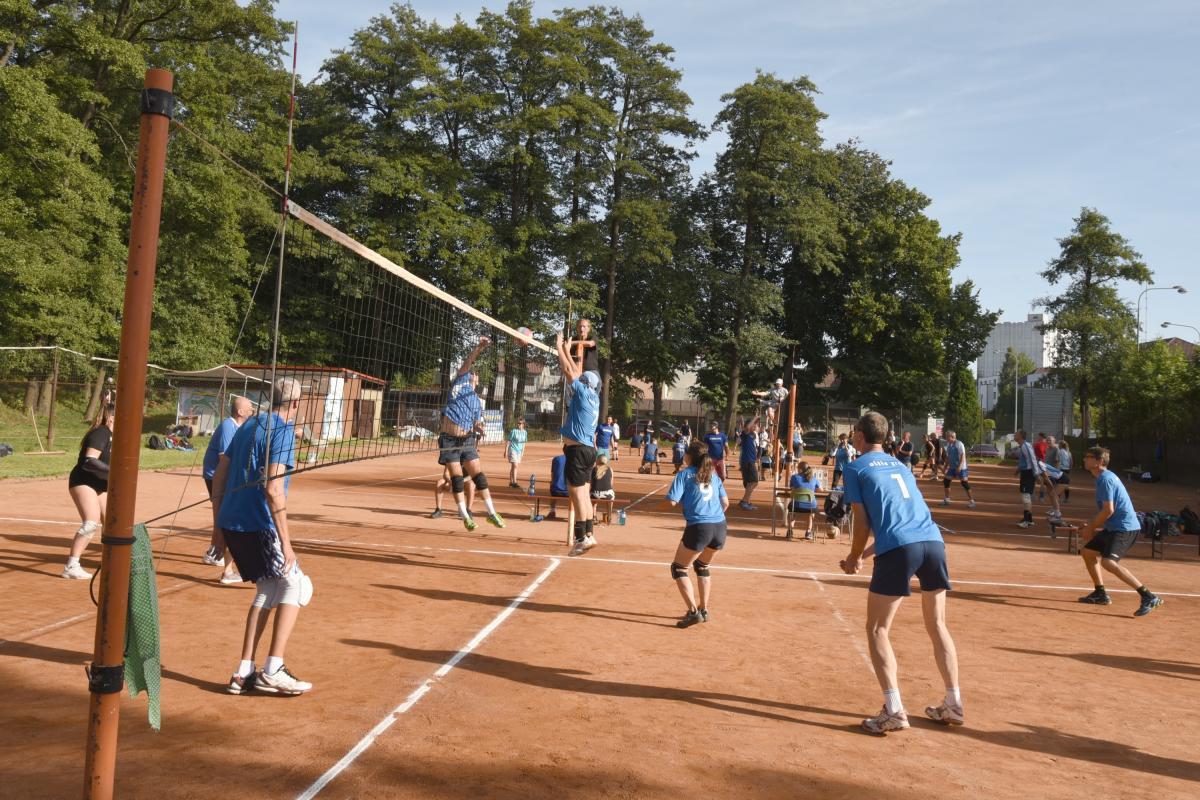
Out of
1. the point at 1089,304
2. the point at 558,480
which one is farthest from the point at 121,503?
the point at 1089,304

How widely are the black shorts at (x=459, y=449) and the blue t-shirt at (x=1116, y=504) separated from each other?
765 centimetres

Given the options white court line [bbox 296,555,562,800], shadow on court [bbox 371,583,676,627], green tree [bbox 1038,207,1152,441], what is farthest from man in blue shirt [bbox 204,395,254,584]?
green tree [bbox 1038,207,1152,441]

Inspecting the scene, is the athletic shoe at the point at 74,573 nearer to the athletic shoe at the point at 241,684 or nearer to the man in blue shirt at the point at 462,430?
the athletic shoe at the point at 241,684

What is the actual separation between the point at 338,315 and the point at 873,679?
38.3m

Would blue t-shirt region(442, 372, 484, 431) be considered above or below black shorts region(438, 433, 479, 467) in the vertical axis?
above

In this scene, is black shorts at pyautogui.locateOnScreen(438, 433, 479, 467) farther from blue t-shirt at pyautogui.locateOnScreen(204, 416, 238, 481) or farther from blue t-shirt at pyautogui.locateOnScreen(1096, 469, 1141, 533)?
blue t-shirt at pyautogui.locateOnScreen(1096, 469, 1141, 533)

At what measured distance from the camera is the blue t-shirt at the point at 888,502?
17.1 ft

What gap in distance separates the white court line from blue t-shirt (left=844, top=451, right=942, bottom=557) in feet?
9.86

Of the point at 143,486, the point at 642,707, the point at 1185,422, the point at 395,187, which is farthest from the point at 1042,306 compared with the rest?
the point at 642,707

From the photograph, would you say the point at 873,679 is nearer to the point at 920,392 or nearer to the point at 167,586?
the point at 167,586

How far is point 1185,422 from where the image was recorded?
1460 inches

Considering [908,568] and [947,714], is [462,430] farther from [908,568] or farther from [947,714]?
[947,714]

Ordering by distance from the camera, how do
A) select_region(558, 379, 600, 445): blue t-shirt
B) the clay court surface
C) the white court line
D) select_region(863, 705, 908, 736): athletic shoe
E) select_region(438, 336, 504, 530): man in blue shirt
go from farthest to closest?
select_region(438, 336, 504, 530): man in blue shirt
select_region(558, 379, 600, 445): blue t-shirt
select_region(863, 705, 908, 736): athletic shoe
the clay court surface
the white court line

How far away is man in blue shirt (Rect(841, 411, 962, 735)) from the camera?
5129 millimetres
